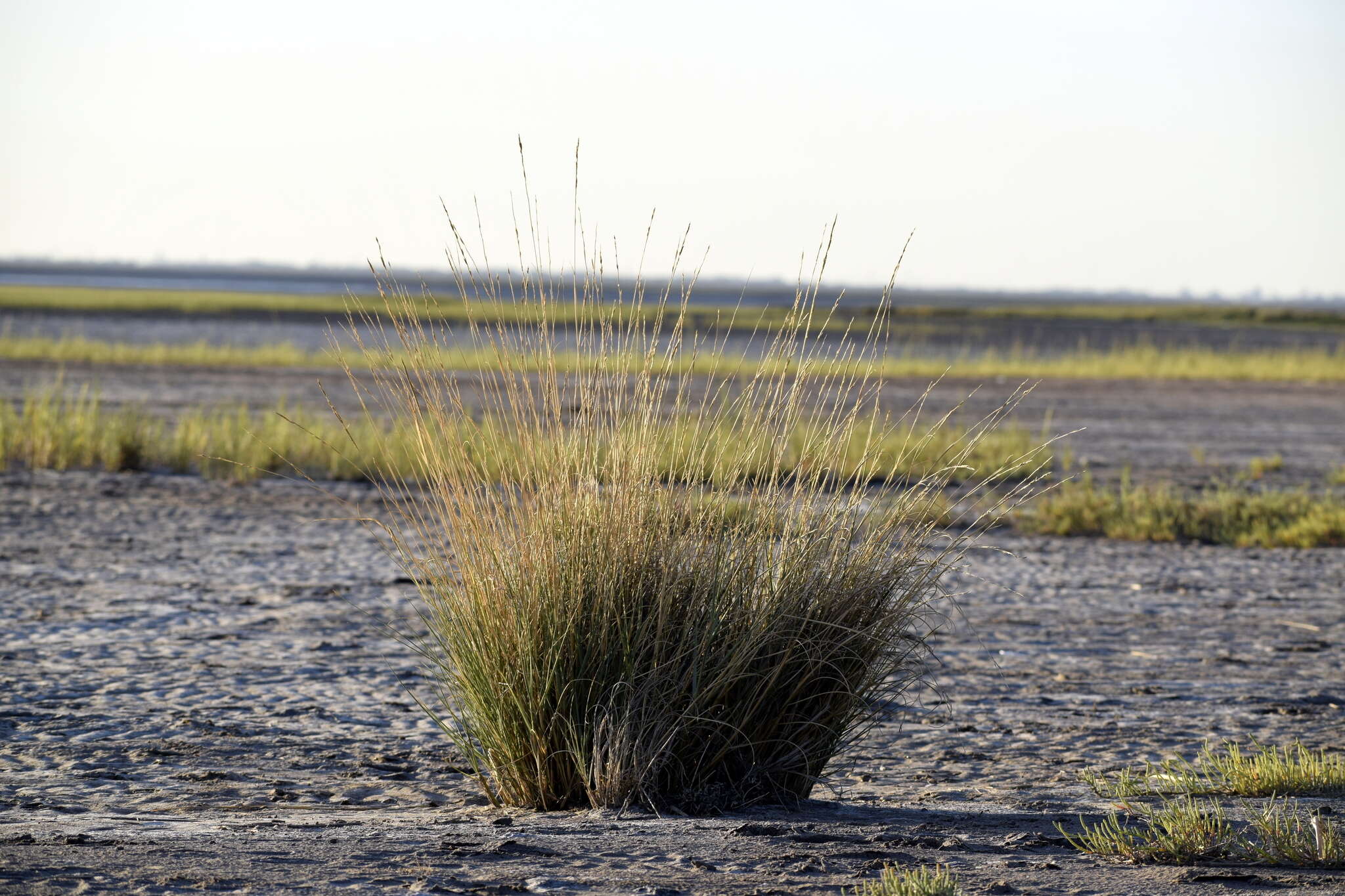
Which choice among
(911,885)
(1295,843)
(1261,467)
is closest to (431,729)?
(911,885)

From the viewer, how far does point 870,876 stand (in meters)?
3.69

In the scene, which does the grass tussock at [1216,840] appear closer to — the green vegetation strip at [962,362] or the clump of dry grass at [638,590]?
the clump of dry grass at [638,590]

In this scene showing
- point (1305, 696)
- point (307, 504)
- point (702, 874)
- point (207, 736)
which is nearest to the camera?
point (702, 874)

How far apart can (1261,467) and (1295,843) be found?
519 inches

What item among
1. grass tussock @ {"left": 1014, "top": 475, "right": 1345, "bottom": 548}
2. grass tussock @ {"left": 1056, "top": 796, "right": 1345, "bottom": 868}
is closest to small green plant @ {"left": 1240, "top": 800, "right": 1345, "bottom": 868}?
grass tussock @ {"left": 1056, "top": 796, "right": 1345, "bottom": 868}

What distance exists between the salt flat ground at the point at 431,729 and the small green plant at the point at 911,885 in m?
0.13

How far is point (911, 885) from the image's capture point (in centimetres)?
336

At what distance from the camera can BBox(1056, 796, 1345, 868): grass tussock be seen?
3.81 metres

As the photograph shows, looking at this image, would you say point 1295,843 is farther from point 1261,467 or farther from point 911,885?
point 1261,467

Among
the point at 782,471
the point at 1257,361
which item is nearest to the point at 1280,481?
the point at 782,471

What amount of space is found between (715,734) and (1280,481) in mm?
12855

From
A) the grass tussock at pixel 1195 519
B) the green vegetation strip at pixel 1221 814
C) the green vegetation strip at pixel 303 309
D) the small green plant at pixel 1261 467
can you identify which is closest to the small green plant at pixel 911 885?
the green vegetation strip at pixel 1221 814

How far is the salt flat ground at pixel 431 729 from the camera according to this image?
372cm

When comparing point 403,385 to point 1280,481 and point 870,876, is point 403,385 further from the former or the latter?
point 1280,481
